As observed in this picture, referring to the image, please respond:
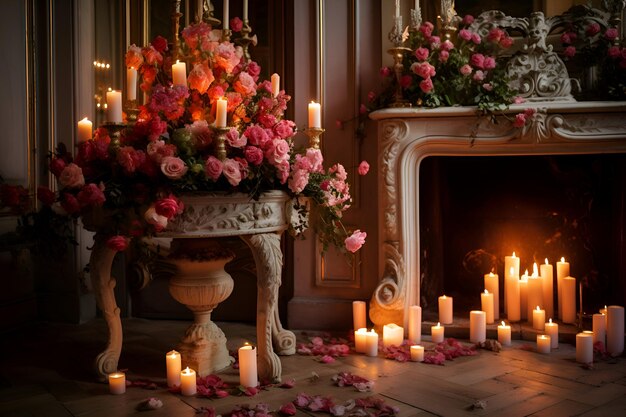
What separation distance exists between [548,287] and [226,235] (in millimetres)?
2152

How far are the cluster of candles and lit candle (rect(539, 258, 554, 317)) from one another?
6.41 ft

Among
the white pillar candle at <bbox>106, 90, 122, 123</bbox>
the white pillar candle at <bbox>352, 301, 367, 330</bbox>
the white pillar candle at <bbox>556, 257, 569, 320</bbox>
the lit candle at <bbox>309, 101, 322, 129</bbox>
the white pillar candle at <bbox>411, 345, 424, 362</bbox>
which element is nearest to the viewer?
the white pillar candle at <bbox>106, 90, 122, 123</bbox>

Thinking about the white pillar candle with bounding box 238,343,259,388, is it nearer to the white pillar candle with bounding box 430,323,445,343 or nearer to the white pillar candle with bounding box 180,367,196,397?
the white pillar candle with bounding box 180,367,196,397

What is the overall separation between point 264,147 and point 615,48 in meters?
1.97

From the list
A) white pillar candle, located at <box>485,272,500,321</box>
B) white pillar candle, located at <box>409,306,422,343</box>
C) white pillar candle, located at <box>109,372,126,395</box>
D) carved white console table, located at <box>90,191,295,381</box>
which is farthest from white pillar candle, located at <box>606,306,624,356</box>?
white pillar candle, located at <box>109,372,126,395</box>

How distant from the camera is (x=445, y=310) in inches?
140

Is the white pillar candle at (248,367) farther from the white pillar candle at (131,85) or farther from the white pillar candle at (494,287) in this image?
the white pillar candle at (494,287)

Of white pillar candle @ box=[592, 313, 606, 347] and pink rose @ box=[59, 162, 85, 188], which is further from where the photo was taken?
white pillar candle @ box=[592, 313, 606, 347]

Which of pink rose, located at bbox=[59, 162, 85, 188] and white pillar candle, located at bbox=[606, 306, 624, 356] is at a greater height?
pink rose, located at bbox=[59, 162, 85, 188]

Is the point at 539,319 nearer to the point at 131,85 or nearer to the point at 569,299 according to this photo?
the point at 569,299

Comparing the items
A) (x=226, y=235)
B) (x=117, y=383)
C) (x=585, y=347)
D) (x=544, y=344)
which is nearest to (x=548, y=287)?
(x=544, y=344)

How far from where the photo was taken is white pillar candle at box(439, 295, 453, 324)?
11.7 feet

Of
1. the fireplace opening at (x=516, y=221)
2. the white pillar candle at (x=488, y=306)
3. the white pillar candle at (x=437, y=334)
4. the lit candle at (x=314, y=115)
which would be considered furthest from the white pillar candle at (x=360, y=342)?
the lit candle at (x=314, y=115)

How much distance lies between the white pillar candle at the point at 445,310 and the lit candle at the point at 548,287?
621mm
